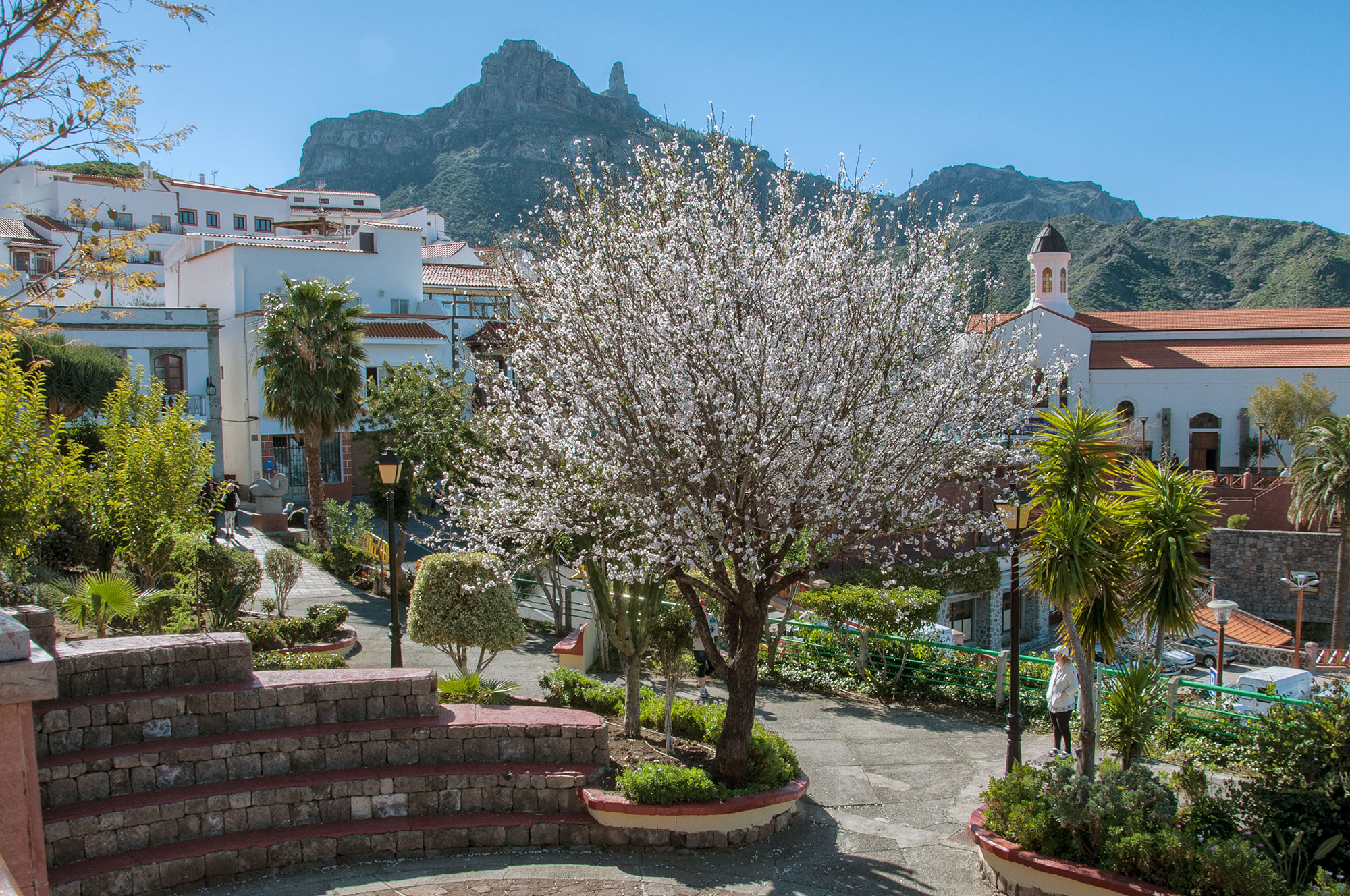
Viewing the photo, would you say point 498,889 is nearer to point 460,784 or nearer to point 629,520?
point 460,784

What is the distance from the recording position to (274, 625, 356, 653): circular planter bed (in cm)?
1385

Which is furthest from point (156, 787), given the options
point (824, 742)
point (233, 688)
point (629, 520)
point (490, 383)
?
point (824, 742)

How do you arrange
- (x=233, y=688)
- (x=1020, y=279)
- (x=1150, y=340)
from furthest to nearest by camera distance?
(x=1020, y=279) → (x=1150, y=340) → (x=233, y=688)

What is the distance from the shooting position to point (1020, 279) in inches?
3809

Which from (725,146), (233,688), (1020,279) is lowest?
(233,688)

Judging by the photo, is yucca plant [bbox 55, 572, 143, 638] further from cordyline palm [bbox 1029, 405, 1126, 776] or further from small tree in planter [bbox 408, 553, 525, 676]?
cordyline palm [bbox 1029, 405, 1126, 776]

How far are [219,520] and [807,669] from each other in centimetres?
2022

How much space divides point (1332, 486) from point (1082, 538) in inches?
1103

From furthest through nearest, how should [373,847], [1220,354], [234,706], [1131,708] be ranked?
1. [1220,354]
2. [1131,708]
3. [234,706]
4. [373,847]

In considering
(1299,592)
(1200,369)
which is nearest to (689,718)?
(1299,592)

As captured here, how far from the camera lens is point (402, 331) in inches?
1446

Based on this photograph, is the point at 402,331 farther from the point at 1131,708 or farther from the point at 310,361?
the point at 1131,708

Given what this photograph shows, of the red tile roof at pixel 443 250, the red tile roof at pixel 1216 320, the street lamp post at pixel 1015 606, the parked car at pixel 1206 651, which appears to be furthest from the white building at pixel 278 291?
the red tile roof at pixel 1216 320

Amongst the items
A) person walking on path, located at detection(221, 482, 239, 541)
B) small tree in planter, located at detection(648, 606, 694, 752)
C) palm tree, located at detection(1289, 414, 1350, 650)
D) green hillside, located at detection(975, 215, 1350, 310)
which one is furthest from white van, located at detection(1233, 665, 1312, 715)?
green hillside, located at detection(975, 215, 1350, 310)
